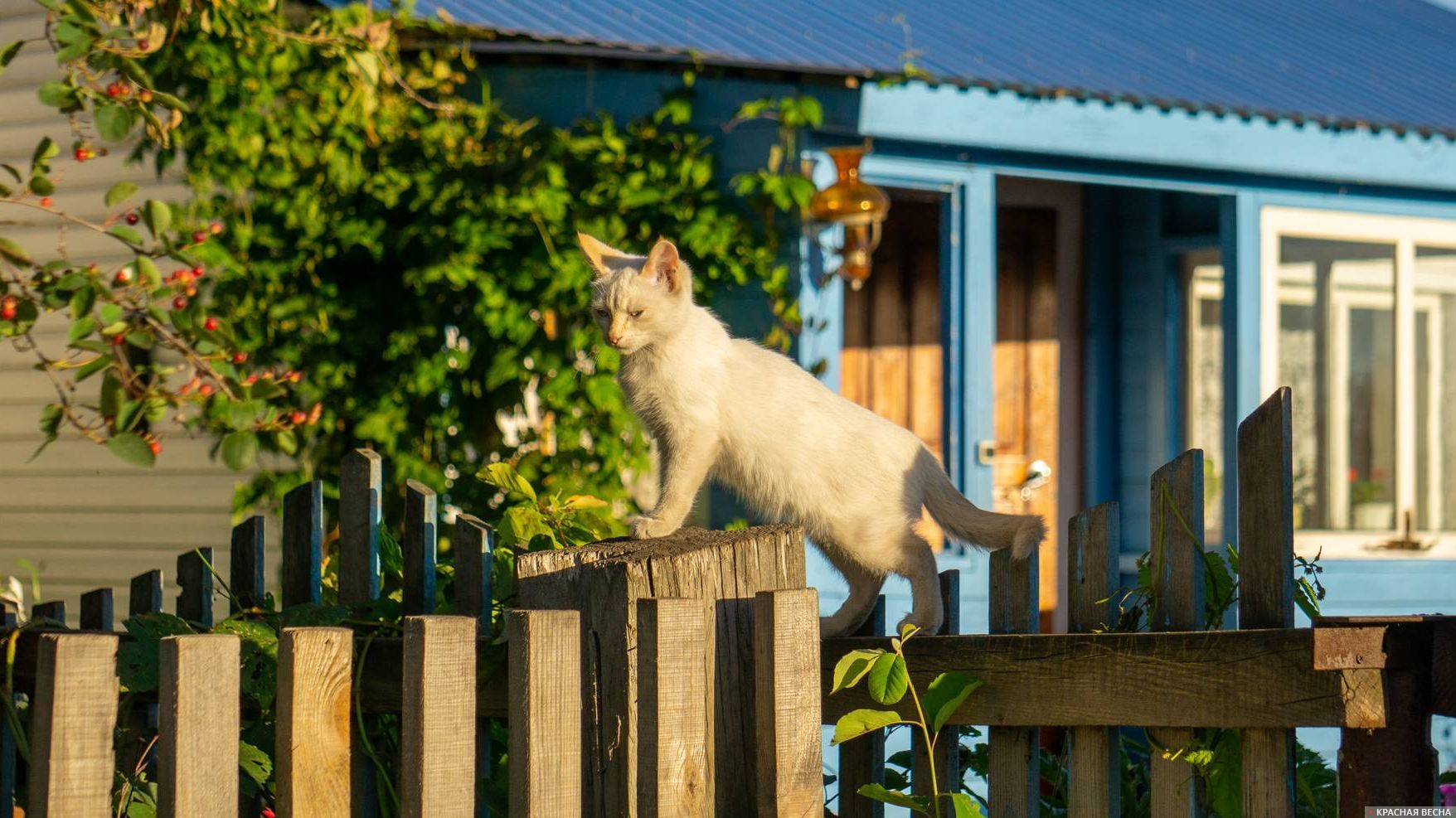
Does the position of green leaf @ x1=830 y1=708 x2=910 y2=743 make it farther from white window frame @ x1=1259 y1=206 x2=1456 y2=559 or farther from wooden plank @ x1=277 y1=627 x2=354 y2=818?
white window frame @ x1=1259 y1=206 x2=1456 y2=559

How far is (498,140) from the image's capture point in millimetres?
6949

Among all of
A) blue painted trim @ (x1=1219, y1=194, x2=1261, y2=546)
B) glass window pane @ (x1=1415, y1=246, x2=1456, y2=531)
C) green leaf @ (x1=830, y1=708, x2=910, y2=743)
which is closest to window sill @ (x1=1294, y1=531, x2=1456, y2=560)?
glass window pane @ (x1=1415, y1=246, x2=1456, y2=531)

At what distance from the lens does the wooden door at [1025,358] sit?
9.62 meters

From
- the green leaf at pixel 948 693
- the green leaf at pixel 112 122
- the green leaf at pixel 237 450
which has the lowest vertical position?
the green leaf at pixel 948 693

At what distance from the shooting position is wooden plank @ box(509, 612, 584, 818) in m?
2.30

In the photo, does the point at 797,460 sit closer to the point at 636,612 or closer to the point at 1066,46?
the point at 636,612

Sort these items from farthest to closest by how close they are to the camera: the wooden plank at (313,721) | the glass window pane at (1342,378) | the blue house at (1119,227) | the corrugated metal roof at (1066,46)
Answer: the glass window pane at (1342,378) < the blue house at (1119,227) < the corrugated metal roof at (1066,46) < the wooden plank at (313,721)

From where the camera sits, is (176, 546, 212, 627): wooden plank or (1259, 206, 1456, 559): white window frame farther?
(1259, 206, 1456, 559): white window frame

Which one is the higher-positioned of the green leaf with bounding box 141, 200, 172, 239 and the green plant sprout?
the green leaf with bounding box 141, 200, 172, 239

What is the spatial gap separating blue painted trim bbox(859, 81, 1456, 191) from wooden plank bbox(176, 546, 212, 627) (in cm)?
420

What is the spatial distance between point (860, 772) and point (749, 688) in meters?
0.38

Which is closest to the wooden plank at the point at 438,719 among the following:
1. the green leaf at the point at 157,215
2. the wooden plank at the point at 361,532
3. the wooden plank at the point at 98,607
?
the wooden plank at the point at 361,532

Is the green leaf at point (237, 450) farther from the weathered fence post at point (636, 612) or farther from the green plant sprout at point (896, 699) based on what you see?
the green plant sprout at point (896, 699)

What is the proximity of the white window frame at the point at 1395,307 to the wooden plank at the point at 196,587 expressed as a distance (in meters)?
6.21
